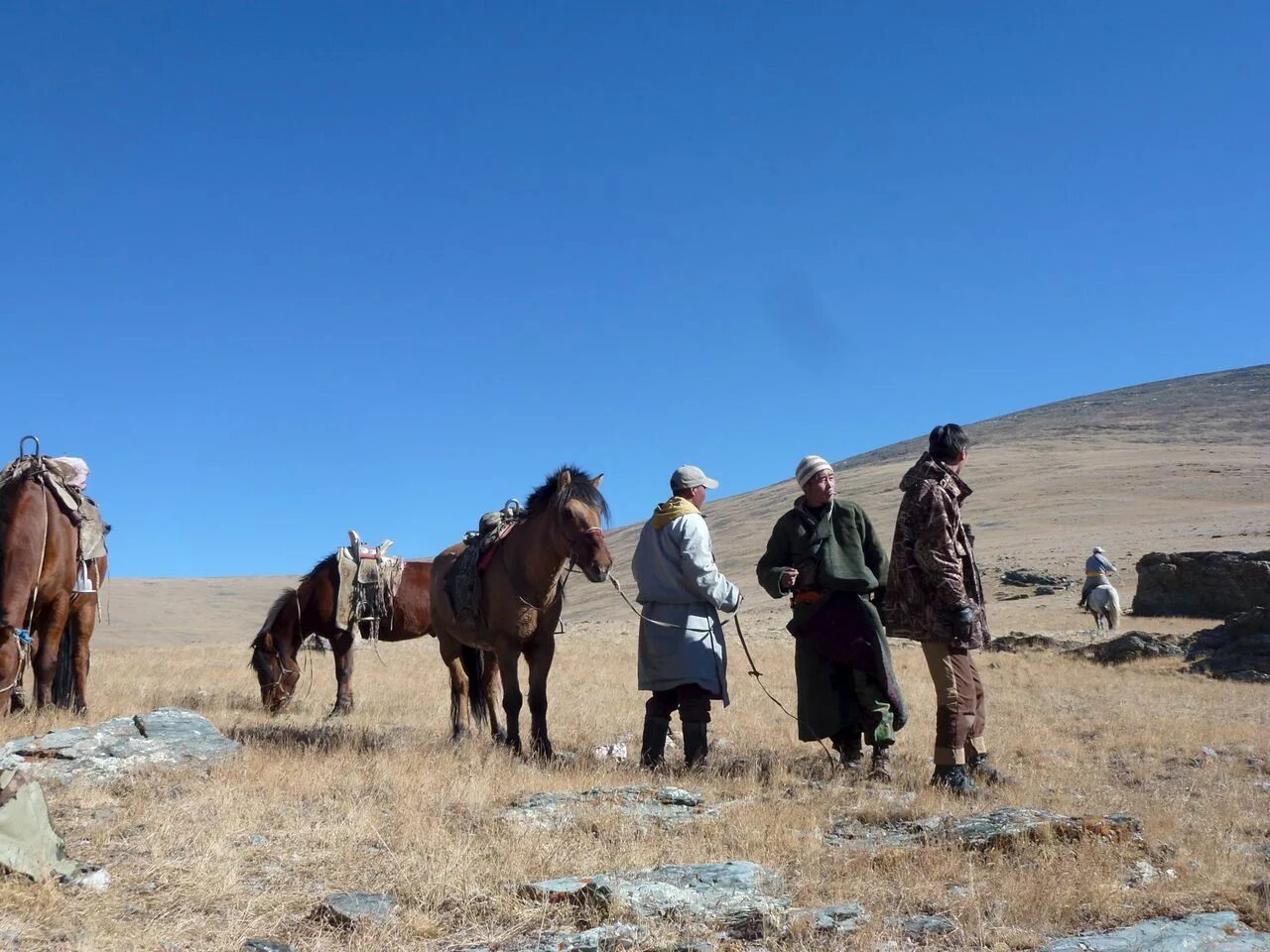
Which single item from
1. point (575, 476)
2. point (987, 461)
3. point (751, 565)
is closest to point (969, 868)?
point (575, 476)

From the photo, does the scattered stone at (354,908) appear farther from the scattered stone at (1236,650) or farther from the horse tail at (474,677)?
the scattered stone at (1236,650)

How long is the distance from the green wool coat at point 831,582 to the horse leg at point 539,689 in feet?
5.96

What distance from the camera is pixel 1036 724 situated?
33.3 feet

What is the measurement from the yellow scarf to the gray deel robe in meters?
0.03

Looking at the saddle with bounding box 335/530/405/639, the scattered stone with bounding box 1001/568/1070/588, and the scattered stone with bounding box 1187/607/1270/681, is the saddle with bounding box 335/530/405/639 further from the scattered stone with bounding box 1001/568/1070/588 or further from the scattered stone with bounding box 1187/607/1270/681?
the scattered stone with bounding box 1001/568/1070/588

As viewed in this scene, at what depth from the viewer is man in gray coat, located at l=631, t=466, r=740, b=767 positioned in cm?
693

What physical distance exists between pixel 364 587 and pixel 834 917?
902 cm

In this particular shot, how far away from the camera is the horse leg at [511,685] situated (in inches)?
305

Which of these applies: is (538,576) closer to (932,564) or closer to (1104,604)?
(932,564)

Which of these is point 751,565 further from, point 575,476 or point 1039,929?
point 1039,929

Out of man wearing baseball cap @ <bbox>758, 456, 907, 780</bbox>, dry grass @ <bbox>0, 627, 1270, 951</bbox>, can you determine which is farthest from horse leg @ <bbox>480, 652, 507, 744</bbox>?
man wearing baseball cap @ <bbox>758, 456, 907, 780</bbox>

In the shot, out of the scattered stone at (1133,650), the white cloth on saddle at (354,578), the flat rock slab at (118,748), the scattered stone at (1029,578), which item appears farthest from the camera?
the scattered stone at (1029,578)

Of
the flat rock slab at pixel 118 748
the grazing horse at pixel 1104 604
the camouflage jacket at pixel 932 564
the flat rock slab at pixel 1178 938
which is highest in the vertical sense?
the camouflage jacket at pixel 932 564

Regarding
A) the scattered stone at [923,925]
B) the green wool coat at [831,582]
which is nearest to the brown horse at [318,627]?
the green wool coat at [831,582]
